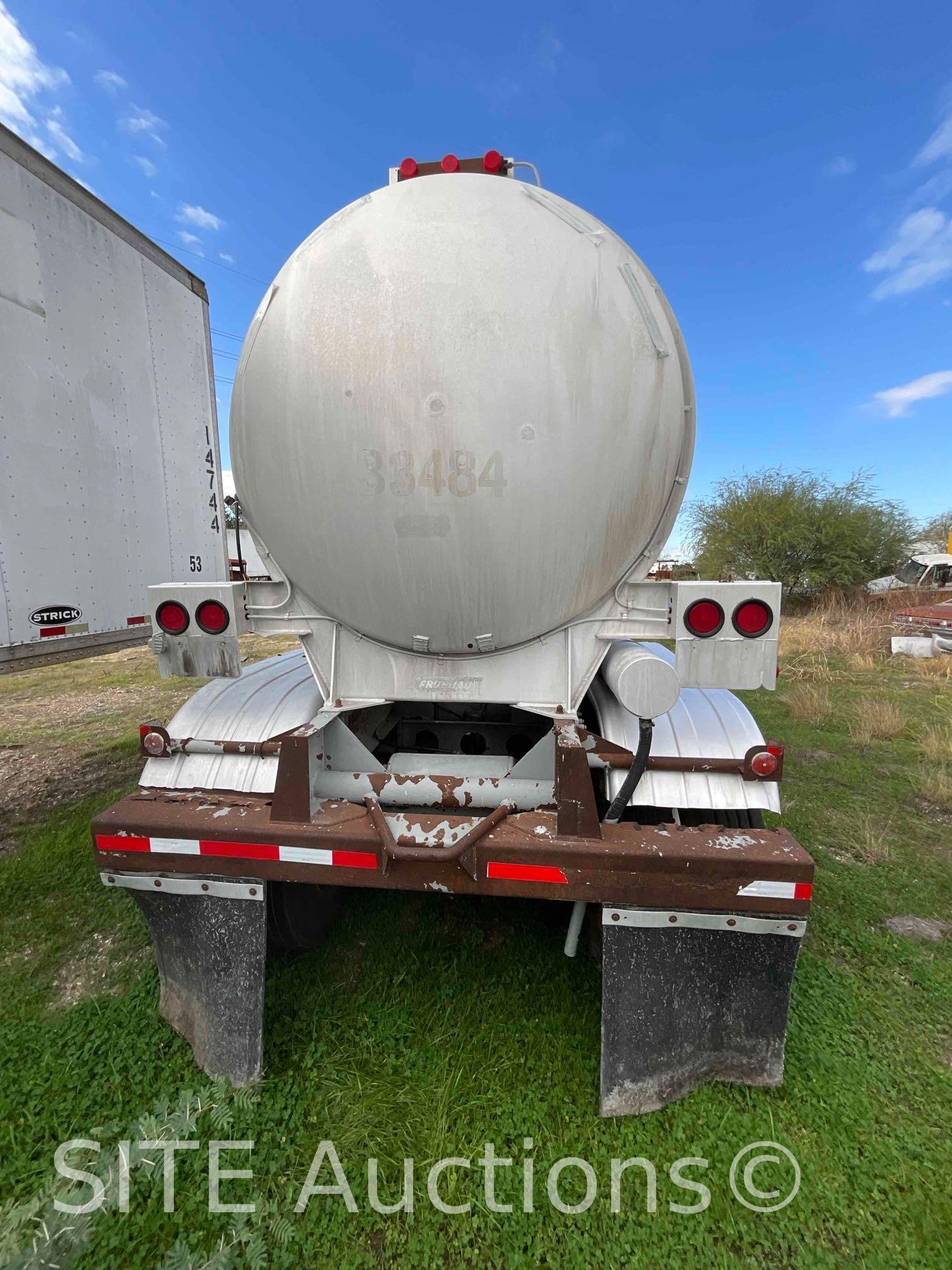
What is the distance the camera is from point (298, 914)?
2547 mm

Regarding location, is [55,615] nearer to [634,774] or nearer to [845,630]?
[634,774]

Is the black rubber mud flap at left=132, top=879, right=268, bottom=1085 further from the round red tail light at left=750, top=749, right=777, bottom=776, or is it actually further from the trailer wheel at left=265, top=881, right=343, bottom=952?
the round red tail light at left=750, top=749, right=777, bottom=776

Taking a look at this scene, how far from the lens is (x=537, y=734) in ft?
9.61

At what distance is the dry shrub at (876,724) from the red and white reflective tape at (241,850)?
5957 millimetres

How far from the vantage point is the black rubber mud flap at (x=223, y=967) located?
2.03 metres

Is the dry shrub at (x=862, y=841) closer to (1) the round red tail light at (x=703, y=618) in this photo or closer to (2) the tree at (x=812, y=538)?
(1) the round red tail light at (x=703, y=618)

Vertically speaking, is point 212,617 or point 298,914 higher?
point 212,617

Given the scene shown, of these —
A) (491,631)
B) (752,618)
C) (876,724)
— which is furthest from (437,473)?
(876,724)

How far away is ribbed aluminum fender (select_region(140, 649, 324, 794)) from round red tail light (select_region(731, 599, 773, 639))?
1653mm

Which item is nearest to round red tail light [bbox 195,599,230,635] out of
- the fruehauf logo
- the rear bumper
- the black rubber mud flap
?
the rear bumper

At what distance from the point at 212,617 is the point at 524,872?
146 centimetres

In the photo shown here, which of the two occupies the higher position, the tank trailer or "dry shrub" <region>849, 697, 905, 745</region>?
the tank trailer

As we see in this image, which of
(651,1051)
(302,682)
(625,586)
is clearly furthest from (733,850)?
(302,682)

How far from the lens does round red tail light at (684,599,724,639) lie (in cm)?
195
